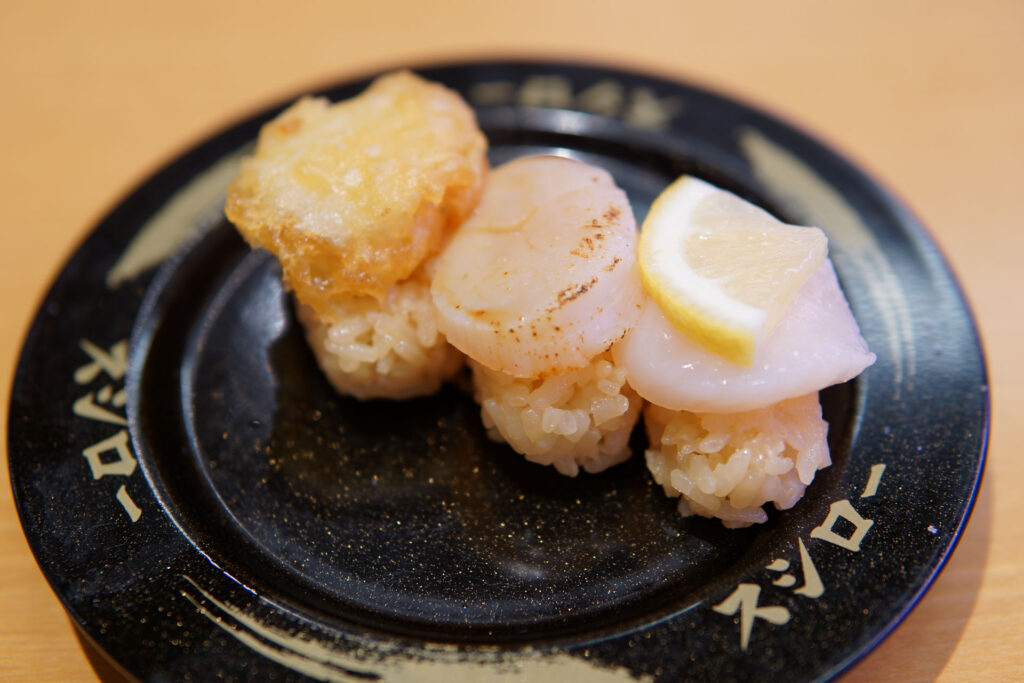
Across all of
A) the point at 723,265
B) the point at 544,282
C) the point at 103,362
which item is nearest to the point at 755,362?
the point at 723,265

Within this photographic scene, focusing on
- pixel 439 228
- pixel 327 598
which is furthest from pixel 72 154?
pixel 327 598

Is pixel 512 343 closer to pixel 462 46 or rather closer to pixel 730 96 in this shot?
pixel 730 96

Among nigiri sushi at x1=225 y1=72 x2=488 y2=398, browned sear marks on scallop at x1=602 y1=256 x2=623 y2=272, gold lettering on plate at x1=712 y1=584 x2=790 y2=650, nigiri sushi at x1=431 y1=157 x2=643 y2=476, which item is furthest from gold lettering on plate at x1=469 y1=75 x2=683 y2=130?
gold lettering on plate at x1=712 y1=584 x2=790 y2=650

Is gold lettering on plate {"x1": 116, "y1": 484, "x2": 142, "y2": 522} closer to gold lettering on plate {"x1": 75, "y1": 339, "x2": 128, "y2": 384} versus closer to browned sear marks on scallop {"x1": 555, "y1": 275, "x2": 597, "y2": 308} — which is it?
gold lettering on plate {"x1": 75, "y1": 339, "x2": 128, "y2": 384}

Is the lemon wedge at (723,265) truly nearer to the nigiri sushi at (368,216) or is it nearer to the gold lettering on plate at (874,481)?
the gold lettering on plate at (874,481)

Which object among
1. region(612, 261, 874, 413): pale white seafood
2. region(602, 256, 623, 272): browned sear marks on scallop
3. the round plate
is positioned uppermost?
region(602, 256, 623, 272): browned sear marks on scallop

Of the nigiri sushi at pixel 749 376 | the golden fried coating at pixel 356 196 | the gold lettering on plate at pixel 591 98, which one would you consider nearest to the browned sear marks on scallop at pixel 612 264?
the nigiri sushi at pixel 749 376

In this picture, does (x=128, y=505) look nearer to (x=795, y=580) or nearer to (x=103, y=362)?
(x=103, y=362)
